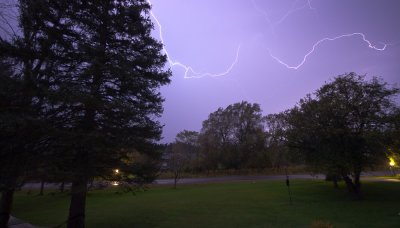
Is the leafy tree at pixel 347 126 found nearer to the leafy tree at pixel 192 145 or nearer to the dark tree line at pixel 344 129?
the dark tree line at pixel 344 129

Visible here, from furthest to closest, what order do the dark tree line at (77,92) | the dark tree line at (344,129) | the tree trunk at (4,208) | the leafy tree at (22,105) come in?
the dark tree line at (344,129) < the tree trunk at (4,208) < the dark tree line at (77,92) < the leafy tree at (22,105)

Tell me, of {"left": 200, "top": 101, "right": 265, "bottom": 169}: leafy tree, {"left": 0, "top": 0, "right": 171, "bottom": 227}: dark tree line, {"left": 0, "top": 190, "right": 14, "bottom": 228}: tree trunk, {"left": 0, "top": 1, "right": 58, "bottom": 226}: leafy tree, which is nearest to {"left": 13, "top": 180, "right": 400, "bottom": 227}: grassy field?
{"left": 0, "top": 190, "right": 14, "bottom": 228}: tree trunk

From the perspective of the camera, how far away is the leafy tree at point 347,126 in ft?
72.4

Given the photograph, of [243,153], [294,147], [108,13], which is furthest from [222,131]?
[108,13]

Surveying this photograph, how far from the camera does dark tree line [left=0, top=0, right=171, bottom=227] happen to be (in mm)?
10125

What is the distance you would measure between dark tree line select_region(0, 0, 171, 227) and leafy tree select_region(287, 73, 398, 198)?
1284 cm

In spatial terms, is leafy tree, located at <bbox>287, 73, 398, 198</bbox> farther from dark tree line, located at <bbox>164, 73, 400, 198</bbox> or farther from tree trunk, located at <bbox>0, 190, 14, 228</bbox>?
tree trunk, located at <bbox>0, 190, 14, 228</bbox>

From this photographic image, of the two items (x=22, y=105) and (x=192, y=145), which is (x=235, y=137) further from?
(x=22, y=105)

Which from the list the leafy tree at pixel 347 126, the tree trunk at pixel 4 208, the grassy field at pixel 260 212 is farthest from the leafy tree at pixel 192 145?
the tree trunk at pixel 4 208

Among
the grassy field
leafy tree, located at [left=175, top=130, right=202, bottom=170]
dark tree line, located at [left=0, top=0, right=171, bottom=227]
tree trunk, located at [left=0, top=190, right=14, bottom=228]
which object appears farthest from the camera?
leafy tree, located at [left=175, top=130, right=202, bottom=170]

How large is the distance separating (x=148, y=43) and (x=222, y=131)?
55.5 meters

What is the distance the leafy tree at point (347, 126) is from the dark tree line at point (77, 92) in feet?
42.1

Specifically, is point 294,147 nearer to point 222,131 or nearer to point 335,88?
point 335,88

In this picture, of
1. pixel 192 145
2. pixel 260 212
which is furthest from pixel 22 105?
pixel 192 145
